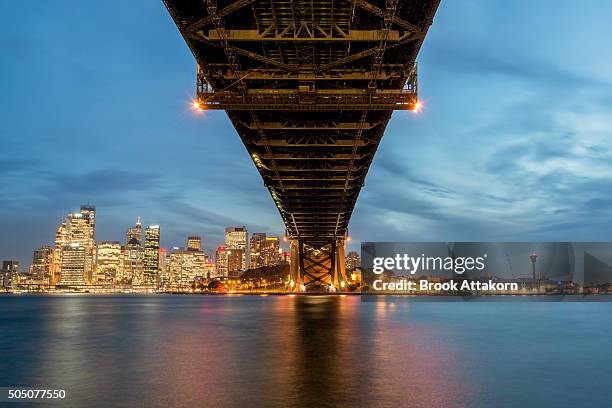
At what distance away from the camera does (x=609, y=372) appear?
15.4 meters

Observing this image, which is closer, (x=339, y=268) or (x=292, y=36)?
(x=292, y=36)

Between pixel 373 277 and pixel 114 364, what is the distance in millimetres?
166653

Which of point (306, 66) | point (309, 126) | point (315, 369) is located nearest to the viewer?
point (315, 369)

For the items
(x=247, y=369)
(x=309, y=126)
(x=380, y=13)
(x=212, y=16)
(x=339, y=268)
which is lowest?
(x=247, y=369)

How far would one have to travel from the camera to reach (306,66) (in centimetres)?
2764

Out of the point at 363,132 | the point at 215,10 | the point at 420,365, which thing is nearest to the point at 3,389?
the point at 420,365

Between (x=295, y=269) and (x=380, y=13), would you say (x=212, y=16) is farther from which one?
(x=295, y=269)

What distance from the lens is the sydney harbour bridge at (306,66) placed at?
2328 centimetres

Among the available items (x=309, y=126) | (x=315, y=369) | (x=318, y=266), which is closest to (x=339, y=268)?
(x=318, y=266)

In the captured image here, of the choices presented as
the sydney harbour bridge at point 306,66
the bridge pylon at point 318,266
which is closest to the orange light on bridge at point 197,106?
the sydney harbour bridge at point 306,66

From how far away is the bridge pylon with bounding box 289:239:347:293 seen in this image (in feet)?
351

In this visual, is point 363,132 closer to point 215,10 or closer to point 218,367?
point 215,10

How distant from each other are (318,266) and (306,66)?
326 ft

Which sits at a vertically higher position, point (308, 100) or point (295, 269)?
point (308, 100)
